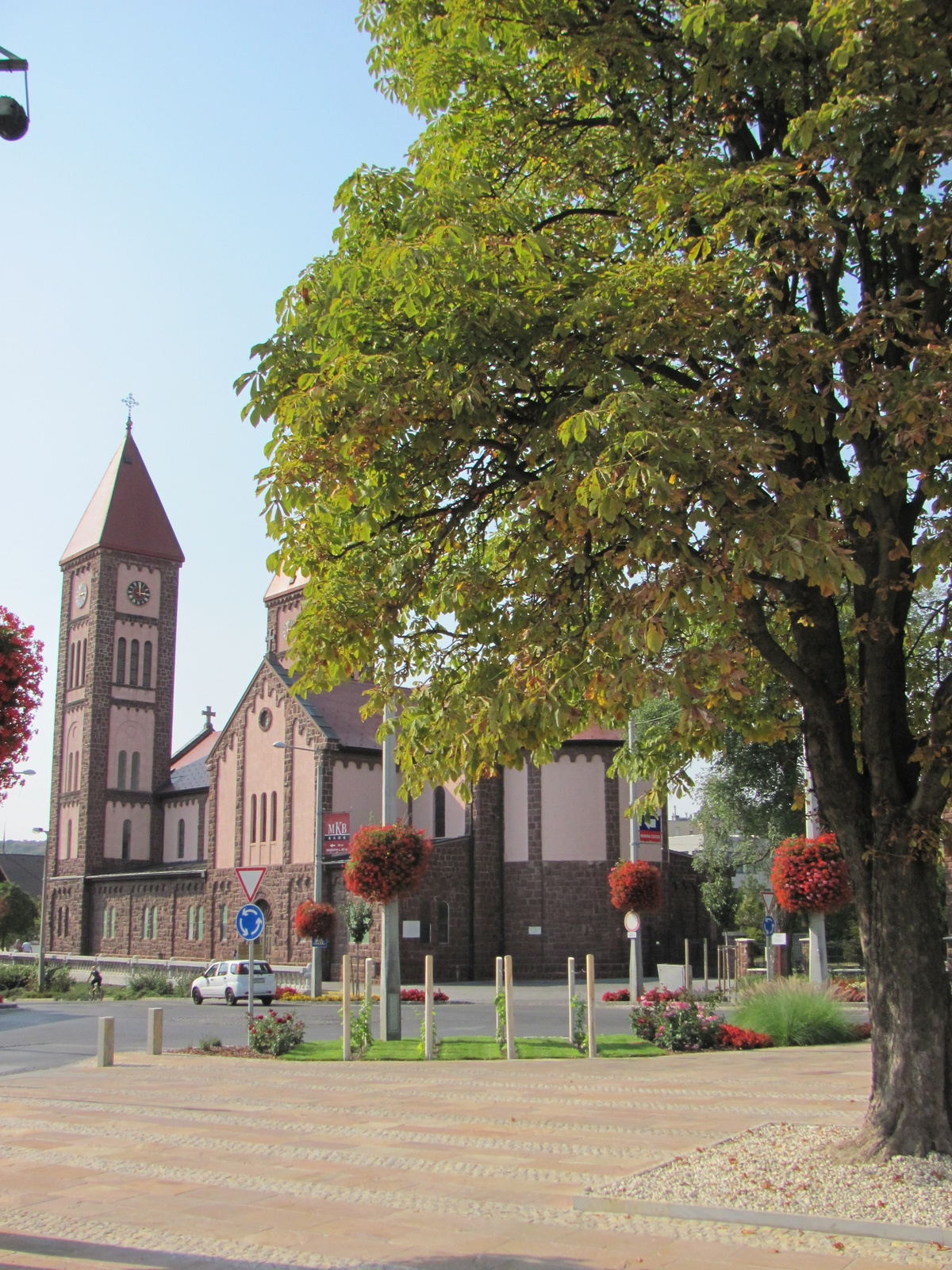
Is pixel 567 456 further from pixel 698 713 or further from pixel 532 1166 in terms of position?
pixel 532 1166

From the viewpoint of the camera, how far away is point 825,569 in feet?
21.5

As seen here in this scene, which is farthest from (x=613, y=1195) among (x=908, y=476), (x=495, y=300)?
(x=495, y=300)

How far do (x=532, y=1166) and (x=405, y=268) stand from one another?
6.63 m

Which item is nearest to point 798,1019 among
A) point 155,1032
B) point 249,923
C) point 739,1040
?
point 739,1040

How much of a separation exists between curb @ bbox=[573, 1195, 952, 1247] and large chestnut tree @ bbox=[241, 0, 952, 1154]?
1.15 metres

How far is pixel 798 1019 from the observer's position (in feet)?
61.8

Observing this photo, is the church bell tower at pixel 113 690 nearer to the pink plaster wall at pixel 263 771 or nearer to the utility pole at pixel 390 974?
the pink plaster wall at pixel 263 771

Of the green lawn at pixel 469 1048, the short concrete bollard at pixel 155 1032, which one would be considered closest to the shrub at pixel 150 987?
the short concrete bollard at pixel 155 1032

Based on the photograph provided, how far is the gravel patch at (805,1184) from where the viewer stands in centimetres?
695

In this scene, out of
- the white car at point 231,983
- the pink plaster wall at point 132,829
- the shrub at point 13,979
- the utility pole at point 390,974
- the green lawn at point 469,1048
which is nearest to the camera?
the green lawn at point 469,1048

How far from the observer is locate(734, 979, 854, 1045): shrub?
18.8 meters

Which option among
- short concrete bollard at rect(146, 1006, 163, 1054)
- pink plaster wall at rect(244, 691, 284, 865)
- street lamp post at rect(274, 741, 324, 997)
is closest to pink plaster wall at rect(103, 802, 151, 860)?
pink plaster wall at rect(244, 691, 284, 865)

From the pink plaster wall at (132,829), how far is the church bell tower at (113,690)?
0.04 meters

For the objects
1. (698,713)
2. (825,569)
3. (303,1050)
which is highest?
(825,569)
